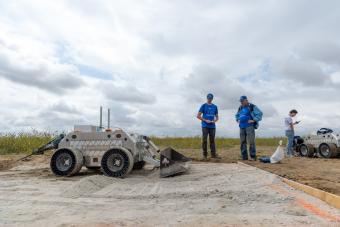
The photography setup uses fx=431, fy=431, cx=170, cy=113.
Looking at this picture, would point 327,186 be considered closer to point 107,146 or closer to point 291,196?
point 291,196

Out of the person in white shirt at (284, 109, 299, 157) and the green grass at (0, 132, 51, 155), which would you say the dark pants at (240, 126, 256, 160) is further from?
the green grass at (0, 132, 51, 155)

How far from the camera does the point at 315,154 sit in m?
15.0

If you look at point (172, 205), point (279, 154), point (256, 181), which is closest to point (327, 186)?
point (256, 181)

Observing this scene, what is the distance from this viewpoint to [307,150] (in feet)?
49.2

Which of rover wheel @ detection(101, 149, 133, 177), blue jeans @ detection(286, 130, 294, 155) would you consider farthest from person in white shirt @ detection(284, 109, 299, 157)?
rover wheel @ detection(101, 149, 133, 177)

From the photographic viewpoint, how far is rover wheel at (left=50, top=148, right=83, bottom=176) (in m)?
8.62

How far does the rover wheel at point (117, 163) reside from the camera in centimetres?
834

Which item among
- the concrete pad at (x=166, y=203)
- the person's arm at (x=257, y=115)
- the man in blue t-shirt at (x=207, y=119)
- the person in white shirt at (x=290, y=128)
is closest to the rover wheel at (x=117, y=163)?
the concrete pad at (x=166, y=203)

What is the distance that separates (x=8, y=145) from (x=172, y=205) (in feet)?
47.1

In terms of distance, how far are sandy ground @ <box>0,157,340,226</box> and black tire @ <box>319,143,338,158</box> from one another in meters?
7.50

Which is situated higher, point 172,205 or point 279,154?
point 279,154

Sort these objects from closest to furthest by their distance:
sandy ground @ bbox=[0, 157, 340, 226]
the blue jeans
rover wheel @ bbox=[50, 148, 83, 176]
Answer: sandy ground @ bbox=[0, 157, 340, 226] → rover wheel @ bbox=[50, 148, 83, 176] → the blue jeans

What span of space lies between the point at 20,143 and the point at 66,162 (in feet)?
33.1

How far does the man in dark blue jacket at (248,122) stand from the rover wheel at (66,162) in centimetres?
473
